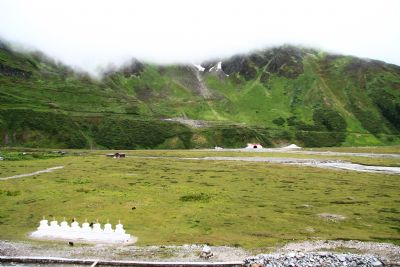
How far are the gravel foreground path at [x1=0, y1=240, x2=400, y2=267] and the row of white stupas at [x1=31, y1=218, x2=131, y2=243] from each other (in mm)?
1478

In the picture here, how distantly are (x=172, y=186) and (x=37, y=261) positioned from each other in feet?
140

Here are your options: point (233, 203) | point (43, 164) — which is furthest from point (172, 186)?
point (43, 164)

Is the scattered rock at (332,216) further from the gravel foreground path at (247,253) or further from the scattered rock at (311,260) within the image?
the scattered rock at (311,260)

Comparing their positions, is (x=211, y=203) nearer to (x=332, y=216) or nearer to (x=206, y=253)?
(x=332, y=216)

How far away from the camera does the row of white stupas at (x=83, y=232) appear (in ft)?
148

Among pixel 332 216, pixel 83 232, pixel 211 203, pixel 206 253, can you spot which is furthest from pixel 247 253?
pixel 211 203

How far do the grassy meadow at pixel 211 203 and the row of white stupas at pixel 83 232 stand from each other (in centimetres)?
201

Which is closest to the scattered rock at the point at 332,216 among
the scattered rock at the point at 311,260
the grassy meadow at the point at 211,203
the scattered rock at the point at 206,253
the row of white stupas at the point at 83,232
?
the grassy meadow at the point at 211,203

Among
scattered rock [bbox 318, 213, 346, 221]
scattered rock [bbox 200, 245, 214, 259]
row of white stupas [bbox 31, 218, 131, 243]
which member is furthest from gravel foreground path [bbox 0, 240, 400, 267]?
scattered rock [bbox 318, 213, 346, 221]

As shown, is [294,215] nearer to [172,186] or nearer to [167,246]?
[167,246]

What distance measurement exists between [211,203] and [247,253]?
24.3m

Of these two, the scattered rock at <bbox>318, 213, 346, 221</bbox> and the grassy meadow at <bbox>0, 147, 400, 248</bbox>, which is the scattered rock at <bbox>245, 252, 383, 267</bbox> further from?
the scattered rock at <bbox>318, 213, 346, 221</bbox>

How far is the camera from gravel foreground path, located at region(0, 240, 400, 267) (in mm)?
38250

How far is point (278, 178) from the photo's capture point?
9581cm
